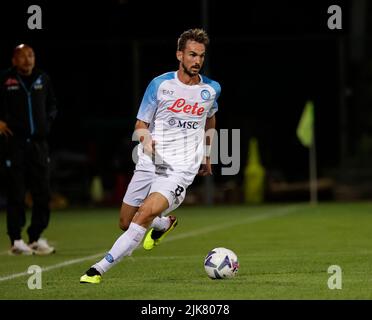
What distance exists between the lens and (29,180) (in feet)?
47.2

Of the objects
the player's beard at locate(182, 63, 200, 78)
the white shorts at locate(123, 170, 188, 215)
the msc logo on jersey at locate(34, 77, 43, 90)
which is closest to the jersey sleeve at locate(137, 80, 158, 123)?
the player's beard at locate(182, 63, 200, 78)

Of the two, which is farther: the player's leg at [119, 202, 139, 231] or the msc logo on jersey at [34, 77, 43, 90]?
the msc logo on jersey at [34, 77, 43, 90]

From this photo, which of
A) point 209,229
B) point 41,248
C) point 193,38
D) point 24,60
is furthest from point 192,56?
point 209,229

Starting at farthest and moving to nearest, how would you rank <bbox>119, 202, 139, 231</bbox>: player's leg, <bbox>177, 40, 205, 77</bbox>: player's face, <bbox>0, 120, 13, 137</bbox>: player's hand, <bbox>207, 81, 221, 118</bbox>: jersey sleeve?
<bbox>0, 120, 13, 137</bbox>: player's hand
<bbox>119, 202, 139, 231</bbox>: player's leg
<bbox>207, 81, 221, 118</bbox>: jersey sleeve
<bbox>177, 40, 205, 77</bbox>: player's face

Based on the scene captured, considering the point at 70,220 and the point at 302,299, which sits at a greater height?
the point at 302,299

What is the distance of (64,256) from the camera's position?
44.8ft

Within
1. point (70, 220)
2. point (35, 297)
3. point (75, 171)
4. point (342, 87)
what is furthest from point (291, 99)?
point (35, 297)

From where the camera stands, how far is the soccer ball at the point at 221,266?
34.0 feet

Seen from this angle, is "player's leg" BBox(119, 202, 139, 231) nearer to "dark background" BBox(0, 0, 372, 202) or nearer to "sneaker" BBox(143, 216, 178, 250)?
"sneaker" BBox(143, 216, 178, 250)

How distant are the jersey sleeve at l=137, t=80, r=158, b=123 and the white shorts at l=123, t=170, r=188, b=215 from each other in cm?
57

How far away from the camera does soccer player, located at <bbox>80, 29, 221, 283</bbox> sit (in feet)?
33.4

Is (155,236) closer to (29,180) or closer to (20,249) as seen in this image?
(20,249)

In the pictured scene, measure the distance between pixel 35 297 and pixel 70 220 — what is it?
1424 cm
